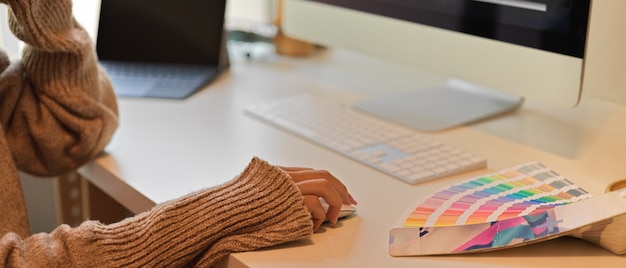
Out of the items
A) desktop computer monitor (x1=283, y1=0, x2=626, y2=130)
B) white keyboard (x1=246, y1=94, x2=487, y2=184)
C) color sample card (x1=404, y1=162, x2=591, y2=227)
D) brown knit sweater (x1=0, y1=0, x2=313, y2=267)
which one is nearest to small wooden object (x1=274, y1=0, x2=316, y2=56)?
desktop computer monitor (x1=283, y1=0, x2=626, y2=130)

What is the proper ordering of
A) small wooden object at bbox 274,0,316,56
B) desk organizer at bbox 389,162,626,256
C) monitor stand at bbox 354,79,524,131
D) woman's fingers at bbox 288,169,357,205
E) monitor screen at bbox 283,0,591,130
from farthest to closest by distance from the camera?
small wooden object at bbox 274,0,316,56
monitor stand at bbox 354,79,524,131
monitor screen at bbox 283,0,591,130
woman's fingers at bbox 288,169,357,205
desk organizer at bbox 389,162,626,256

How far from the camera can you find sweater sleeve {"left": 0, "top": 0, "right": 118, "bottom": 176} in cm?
96

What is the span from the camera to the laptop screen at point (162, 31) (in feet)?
4.40

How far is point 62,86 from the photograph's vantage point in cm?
96

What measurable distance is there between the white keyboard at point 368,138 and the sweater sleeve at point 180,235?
0.68 feet

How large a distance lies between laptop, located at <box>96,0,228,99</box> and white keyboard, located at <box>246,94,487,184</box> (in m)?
0.22

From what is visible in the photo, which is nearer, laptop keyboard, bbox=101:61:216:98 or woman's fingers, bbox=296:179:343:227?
woman's fingers, bbox=296:179:343:227

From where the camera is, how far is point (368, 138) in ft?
3.40

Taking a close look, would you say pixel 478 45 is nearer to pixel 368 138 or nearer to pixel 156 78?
pixel 368 138

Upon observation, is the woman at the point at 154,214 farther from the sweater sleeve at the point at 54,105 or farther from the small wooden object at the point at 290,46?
the small wooden object at the point at 290,46

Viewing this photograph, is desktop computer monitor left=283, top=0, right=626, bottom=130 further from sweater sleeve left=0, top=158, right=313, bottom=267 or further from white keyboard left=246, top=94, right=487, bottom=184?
sweater sleeve left=0, top=158, right=313, bottom=267

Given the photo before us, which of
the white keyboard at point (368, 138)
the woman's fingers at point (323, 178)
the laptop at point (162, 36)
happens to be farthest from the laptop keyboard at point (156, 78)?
the woman's fingers at point (323, 178)

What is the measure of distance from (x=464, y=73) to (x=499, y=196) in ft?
0.91

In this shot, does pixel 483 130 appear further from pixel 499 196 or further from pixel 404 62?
pixel 499 196
